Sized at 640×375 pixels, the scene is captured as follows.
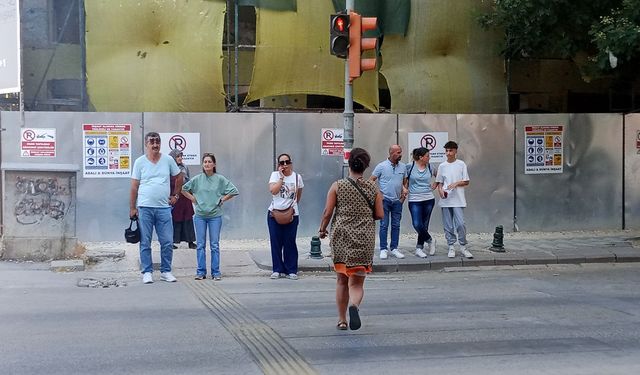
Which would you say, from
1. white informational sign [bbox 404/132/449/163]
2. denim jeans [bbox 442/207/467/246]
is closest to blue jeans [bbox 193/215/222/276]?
denim jeans [bbox 442/207/467/246]

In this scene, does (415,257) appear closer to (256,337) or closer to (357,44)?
(357,44)

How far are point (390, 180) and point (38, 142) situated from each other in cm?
644

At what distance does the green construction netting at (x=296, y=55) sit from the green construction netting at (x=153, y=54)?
2.68 feet

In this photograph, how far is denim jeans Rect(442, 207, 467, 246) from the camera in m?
11.4

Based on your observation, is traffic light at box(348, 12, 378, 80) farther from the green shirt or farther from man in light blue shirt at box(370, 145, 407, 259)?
the green shirt

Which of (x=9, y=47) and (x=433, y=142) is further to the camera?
(x=433, y=142)

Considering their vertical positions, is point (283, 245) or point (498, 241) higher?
point (283, 245)

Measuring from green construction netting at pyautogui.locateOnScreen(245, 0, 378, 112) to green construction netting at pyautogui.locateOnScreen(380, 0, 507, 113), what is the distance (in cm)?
126

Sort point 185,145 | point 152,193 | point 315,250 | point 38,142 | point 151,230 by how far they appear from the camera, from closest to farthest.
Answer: point 152,193, point 151,230, point 315,250, point 38,142, point 185,145

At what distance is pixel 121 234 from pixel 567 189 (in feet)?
30.2

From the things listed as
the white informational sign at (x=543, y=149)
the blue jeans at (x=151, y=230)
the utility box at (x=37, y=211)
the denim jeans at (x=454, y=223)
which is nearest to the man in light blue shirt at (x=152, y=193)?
the blue jeans at (x=151, y=230)

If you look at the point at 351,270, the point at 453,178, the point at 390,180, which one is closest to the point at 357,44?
the point at 390,180

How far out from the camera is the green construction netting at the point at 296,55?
542 inches

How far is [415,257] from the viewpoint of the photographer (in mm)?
11758
